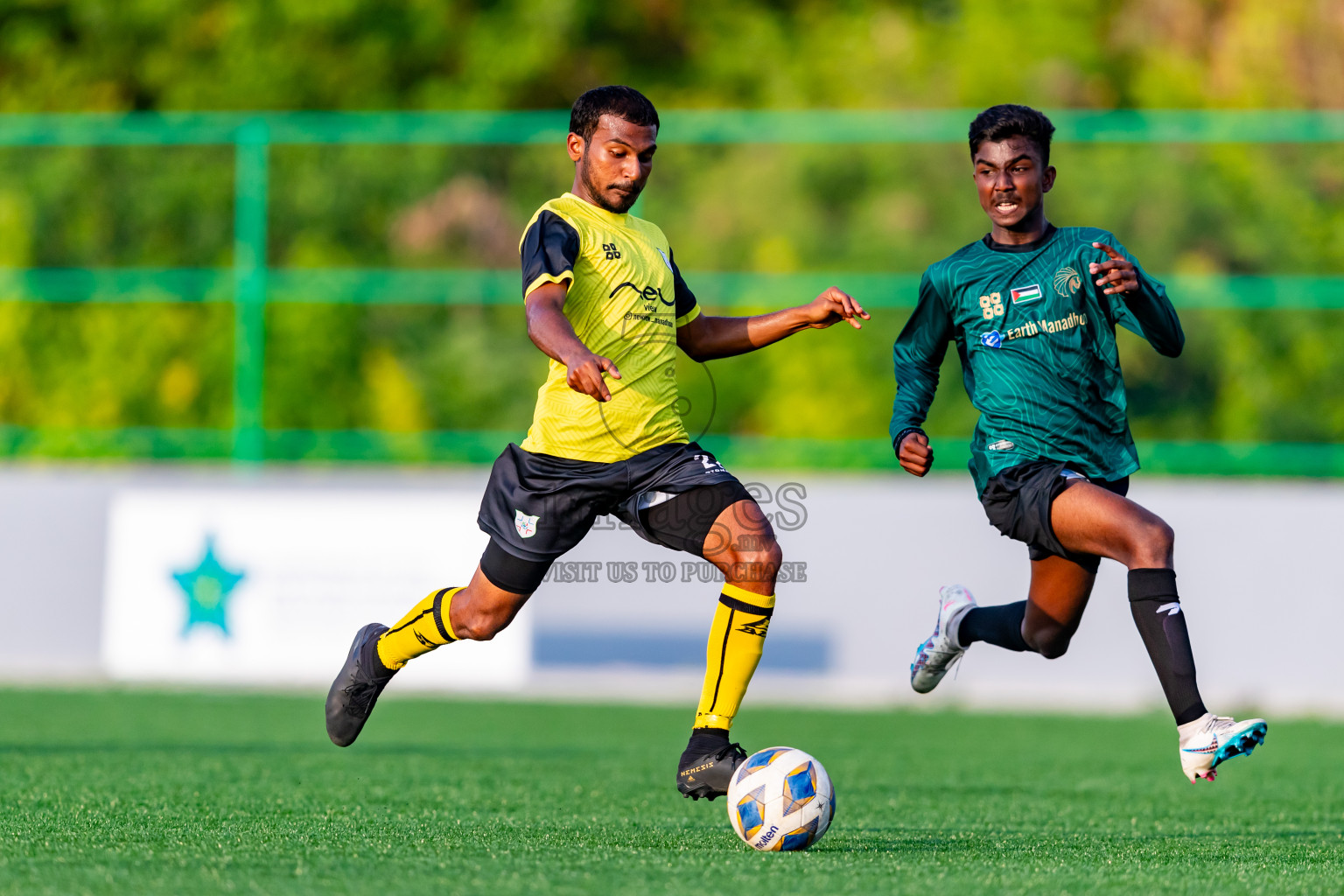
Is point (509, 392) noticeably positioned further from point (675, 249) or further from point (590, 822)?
point (590, 822)

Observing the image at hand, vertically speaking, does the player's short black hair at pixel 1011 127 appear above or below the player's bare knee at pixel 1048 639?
above

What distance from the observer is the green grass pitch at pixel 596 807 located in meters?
4.29

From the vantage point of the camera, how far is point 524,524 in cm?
527

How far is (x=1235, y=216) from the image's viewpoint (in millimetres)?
13695

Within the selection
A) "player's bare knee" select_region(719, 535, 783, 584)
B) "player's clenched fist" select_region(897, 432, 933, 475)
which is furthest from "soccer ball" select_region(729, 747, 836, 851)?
"player's clenched fist" select_region(897, 432, 933, 475)

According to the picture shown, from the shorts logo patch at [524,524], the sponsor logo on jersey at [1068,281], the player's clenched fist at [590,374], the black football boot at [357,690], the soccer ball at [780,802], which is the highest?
the sponsor logo on jersey at [1068,281]

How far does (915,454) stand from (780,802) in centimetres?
130

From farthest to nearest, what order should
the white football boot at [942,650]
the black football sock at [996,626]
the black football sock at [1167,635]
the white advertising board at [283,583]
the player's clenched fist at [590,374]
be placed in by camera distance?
the white advertising board at [283,583], the white football boot at [942,650], the black football sock at [996,626], the black football sock at [1167,635], the player's clenched fist at [590,374]

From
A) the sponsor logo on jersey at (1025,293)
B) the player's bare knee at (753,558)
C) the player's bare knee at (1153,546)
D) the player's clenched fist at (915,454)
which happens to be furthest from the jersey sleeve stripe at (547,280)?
the player's bare knee at (1153,546)

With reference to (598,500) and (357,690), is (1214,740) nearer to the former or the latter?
(598,500)

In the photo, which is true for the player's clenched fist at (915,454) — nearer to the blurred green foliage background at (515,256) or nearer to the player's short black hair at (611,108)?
the player's short black hair at (611,108)

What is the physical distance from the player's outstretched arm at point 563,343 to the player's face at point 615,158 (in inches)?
18.0

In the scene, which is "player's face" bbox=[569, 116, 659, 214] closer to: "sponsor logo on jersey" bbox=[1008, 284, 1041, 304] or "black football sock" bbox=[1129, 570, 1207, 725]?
"sponsor logo on jersey" bbox=[1008, 284, 1041, 304]

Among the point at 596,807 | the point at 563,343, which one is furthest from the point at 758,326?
the point at 596,807
